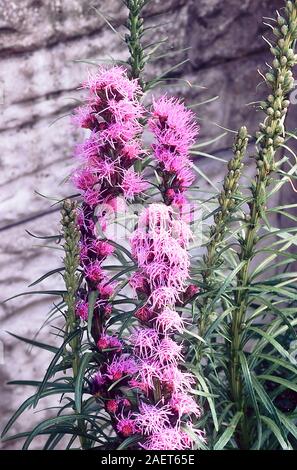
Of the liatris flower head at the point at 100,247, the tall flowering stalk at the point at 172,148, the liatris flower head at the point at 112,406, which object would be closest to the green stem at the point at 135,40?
the tall flowering stalk at the point at 172,148

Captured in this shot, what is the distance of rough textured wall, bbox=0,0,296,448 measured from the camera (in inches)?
65.0

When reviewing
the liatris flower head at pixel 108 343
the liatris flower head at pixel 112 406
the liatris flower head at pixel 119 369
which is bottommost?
the liatris flower head at pixel 112 406

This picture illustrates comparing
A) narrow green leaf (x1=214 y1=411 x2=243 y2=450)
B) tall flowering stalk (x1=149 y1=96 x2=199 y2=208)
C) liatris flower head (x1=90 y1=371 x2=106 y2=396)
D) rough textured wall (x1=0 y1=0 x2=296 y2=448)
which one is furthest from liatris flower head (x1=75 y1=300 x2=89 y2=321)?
rough textured wall (x1=0 y1=0 x2=296 y2=448)

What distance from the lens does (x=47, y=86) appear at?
171 cm

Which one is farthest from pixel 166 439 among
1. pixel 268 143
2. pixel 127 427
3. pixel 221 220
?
pixel 268 143

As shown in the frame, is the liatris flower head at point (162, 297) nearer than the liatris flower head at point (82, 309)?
Yes

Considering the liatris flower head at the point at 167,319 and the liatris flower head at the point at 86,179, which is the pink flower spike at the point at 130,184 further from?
the liatris flower head at the point at 167,319

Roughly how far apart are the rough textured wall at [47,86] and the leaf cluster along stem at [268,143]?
54 centimetres

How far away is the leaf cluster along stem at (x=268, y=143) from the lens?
1.16 m

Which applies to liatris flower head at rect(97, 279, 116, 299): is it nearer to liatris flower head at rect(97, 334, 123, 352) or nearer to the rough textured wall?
liatris flower head at rect(97, 334, 123, 352)

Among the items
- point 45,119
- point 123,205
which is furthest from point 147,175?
point 123,205

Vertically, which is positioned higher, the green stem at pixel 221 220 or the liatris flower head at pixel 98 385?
the green stem at pixel 221 220

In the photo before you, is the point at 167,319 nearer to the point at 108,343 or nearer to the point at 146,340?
the point at 146,340

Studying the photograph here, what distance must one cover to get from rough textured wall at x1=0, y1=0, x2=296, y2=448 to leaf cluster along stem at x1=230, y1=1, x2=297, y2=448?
0.54 meters
